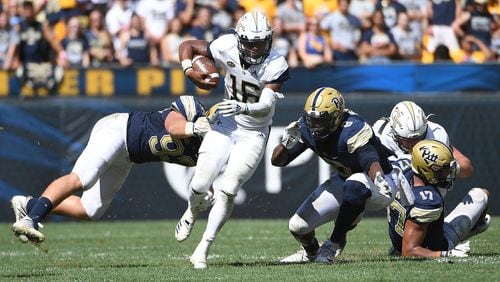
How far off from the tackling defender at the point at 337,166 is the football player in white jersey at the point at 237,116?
0.91 ft

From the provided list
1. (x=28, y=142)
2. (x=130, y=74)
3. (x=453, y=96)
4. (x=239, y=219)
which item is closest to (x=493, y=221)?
(x=453, y=96)

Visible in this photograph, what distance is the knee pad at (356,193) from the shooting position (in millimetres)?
7141

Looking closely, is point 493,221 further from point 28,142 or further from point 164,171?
point 28,142

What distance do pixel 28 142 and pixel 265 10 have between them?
4126mm

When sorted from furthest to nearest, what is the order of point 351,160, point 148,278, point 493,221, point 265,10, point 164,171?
point 265,10 < point 164,171 < point 493,221 < point 351,160 < point 148,278

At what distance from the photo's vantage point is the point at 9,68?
526 inches

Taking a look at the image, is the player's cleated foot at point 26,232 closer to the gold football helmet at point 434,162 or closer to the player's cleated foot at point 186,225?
the player's cleated foot at point 186,225

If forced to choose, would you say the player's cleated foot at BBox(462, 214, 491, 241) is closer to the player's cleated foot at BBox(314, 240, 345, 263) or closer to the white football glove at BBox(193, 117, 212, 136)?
the player's cleated foot at BBox(314, 240, 345, 263)

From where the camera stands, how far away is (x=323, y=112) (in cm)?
712

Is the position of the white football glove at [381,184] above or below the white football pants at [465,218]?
above

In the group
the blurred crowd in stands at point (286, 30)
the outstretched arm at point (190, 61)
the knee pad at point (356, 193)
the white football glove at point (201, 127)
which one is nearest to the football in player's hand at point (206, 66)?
the outstretched arm at point (190, 61)

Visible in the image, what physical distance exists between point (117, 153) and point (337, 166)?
1695 mm

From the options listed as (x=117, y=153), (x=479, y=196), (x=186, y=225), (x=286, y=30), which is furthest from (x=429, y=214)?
(x=286, y=30)

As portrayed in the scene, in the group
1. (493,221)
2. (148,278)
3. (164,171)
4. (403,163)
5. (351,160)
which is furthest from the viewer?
(164,171)
